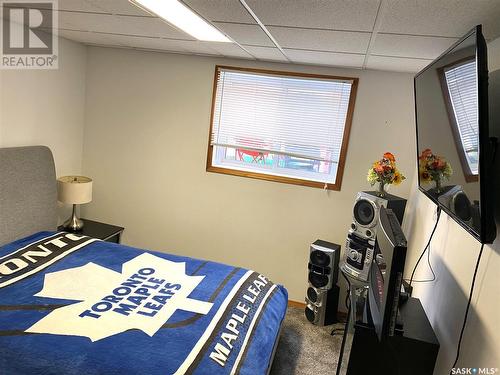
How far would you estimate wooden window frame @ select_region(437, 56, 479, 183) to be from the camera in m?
1.25

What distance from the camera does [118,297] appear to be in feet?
7.05

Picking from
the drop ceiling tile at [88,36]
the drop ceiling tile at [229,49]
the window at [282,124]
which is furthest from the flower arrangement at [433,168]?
the drop ceiling tile at [88,36]

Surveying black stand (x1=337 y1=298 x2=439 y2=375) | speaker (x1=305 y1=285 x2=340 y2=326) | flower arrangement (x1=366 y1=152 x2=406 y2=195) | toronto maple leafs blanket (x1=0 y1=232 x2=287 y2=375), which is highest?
flower arrangement (x1=366 y1=152 x2=406 y2=195)

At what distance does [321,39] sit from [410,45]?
1.66 feet

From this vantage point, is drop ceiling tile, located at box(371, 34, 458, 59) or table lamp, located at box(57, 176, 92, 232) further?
table lamp, located at box(57, 176, 92, 232)

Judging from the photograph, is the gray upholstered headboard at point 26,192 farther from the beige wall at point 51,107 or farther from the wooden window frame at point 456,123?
the wooden window frame at point 456,123

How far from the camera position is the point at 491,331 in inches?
51.4

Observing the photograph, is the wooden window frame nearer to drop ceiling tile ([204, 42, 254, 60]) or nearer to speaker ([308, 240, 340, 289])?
drop ceiling tile ([204, 42, 254, 60])

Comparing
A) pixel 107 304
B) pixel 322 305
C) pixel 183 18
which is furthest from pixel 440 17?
pixel 322 305

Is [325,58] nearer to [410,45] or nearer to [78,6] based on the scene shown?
[410,45]

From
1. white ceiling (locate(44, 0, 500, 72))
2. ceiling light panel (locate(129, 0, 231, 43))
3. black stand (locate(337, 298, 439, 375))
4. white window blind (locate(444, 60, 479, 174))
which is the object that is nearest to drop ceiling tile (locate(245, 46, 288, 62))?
white ceiling (locate(44, 0, 500, 72))

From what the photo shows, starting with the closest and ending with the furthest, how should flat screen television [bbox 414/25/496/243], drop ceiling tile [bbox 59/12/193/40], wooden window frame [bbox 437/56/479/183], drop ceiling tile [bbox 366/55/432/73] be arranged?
flat screen television [bbox 414/25/496/243]
wooden window frame [bbox 437/56/479/183]
drop ceiling tile [bbox 59/12/193/40]
drop ceiling tile [bbox 366/55/432/73]

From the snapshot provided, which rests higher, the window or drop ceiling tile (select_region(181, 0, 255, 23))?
drop ceiling tile (select_region(181, 0, 255, 23))

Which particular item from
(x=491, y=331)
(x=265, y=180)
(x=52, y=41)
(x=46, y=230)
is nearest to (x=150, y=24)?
(x=52, y=41)
